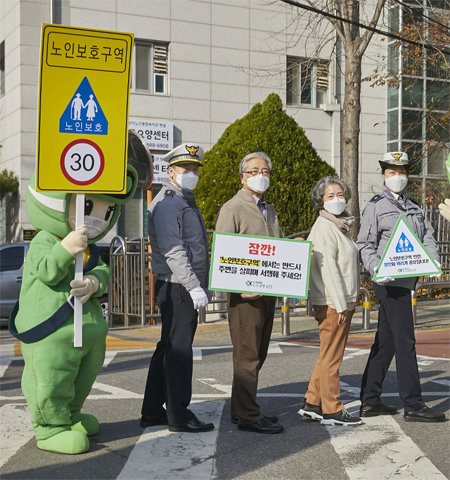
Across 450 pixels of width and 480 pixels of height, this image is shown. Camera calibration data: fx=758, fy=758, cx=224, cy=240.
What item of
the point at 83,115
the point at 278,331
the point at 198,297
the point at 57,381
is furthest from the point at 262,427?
the point at 278,331

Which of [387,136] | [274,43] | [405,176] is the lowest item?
[405,176]

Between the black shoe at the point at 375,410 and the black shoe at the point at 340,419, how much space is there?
312 millimetres

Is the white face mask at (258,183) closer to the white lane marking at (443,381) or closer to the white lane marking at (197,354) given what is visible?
the white lane marking at (443,381)

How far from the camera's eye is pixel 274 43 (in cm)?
2230

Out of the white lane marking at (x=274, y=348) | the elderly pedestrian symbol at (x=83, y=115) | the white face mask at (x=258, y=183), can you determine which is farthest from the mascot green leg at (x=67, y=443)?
the white lane marking at (x=274, y=348)

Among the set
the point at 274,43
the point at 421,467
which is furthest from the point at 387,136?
the point at 421,467

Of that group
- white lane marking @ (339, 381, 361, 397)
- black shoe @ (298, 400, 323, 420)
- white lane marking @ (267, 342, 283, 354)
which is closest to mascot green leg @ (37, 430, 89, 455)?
black shoe @ (298, 400, 323, 420)

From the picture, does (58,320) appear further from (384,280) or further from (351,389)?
(351,389)

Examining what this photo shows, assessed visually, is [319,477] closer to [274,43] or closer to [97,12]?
[97,12]

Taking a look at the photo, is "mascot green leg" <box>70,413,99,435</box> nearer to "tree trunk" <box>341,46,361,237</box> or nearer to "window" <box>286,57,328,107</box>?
"tree trunk" <box>341,46,361,237</box>

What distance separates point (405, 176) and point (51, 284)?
3118 mm

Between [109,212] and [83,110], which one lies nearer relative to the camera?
[83,110]

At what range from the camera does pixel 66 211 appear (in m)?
4.98

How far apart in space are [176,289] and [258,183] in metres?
1.04
